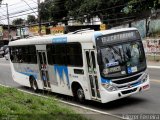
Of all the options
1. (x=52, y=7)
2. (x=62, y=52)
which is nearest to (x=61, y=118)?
(x=62, y=52)

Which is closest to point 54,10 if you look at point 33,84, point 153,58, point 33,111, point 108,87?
point 153,58

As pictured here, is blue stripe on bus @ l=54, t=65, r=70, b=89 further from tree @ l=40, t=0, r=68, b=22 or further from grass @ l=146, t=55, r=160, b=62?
tree @ l=40, t=0, r=68, b=22

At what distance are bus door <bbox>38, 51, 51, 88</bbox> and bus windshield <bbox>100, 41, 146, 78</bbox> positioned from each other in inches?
187

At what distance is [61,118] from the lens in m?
10.2

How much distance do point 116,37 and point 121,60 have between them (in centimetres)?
83

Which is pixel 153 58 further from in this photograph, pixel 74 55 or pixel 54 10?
pixel 54 10

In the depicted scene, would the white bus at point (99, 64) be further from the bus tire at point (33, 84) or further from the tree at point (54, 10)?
the tree at point (54, 10)

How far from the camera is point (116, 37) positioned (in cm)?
1429

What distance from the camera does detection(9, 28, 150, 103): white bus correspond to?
542 inches

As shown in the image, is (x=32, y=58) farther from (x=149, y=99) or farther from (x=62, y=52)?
(x=149, y=99)

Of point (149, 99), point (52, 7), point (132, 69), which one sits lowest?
point (149, 99)

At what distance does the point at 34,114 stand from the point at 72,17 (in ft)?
194

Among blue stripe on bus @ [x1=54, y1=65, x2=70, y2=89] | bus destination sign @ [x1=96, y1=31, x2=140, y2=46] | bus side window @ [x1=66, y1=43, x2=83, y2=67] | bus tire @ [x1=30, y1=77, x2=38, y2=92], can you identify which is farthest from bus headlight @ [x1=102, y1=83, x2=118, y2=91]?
bus tire @ [x1=30, y1=77, x2=38, y2=92]

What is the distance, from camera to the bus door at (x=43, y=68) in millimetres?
18177
